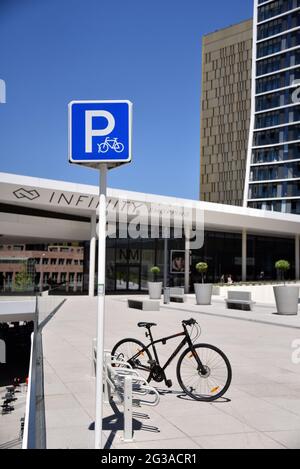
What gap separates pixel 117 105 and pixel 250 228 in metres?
41.7

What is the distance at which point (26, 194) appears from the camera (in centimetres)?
2895

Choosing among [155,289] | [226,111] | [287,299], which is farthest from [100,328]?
[226,111]

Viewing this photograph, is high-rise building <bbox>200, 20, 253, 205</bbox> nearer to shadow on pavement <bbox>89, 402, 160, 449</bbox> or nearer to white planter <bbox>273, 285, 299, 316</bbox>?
white planter <bbox>273, 285, 299, 316</bbox>

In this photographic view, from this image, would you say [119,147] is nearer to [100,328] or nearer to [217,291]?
[100,328]

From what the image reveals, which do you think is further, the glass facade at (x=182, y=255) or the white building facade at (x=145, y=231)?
the glass facade at (x=182, y=255)

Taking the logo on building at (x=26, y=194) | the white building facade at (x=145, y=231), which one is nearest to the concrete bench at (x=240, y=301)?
the white building facade at (x=145, y=231)

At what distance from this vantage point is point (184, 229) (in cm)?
4178

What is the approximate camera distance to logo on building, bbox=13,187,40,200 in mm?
28422

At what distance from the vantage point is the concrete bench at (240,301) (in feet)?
72.9

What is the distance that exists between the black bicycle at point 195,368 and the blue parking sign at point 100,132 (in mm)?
2881

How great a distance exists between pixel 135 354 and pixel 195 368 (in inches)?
35.4

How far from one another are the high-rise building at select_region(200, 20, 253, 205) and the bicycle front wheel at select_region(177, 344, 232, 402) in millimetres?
100801

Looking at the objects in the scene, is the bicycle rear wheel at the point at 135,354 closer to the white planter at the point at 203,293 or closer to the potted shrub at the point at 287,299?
the potted shrub at the point at 287,299

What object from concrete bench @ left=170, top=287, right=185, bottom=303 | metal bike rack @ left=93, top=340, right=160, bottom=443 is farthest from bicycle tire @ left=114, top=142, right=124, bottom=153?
concrete bench @ left=170, top=287, right=185, bottom=303
